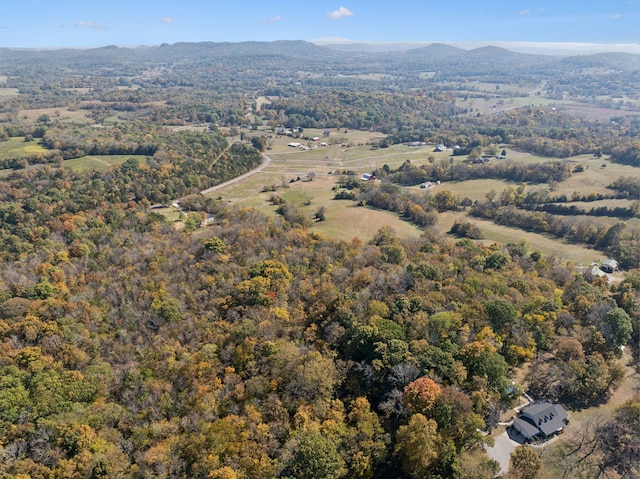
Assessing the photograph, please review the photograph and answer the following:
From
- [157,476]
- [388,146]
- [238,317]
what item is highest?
[388,146]

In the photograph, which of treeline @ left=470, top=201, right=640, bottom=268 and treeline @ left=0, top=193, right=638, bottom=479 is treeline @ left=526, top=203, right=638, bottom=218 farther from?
treeline @ left=0, top=193, right=638, bottom=479

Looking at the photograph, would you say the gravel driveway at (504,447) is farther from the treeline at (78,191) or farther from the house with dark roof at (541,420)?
the treeline at (78,191)

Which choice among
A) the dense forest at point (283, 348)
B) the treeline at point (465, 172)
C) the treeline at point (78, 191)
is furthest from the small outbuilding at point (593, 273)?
the treeline at point (78, 191)

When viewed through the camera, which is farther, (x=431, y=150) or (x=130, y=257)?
(x=431, y=150)

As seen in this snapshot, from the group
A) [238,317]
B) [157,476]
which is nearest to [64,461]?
[157,476]

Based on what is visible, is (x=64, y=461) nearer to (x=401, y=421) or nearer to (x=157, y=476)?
(x=157, y=476)

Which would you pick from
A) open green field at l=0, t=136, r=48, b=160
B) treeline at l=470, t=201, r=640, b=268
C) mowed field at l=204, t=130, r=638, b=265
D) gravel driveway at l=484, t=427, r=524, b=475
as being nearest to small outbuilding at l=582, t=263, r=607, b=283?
mowed field at l=204, t=130, r=638, b=265

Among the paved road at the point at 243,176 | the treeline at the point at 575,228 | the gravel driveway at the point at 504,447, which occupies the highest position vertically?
the paved road at the point at 243,176
